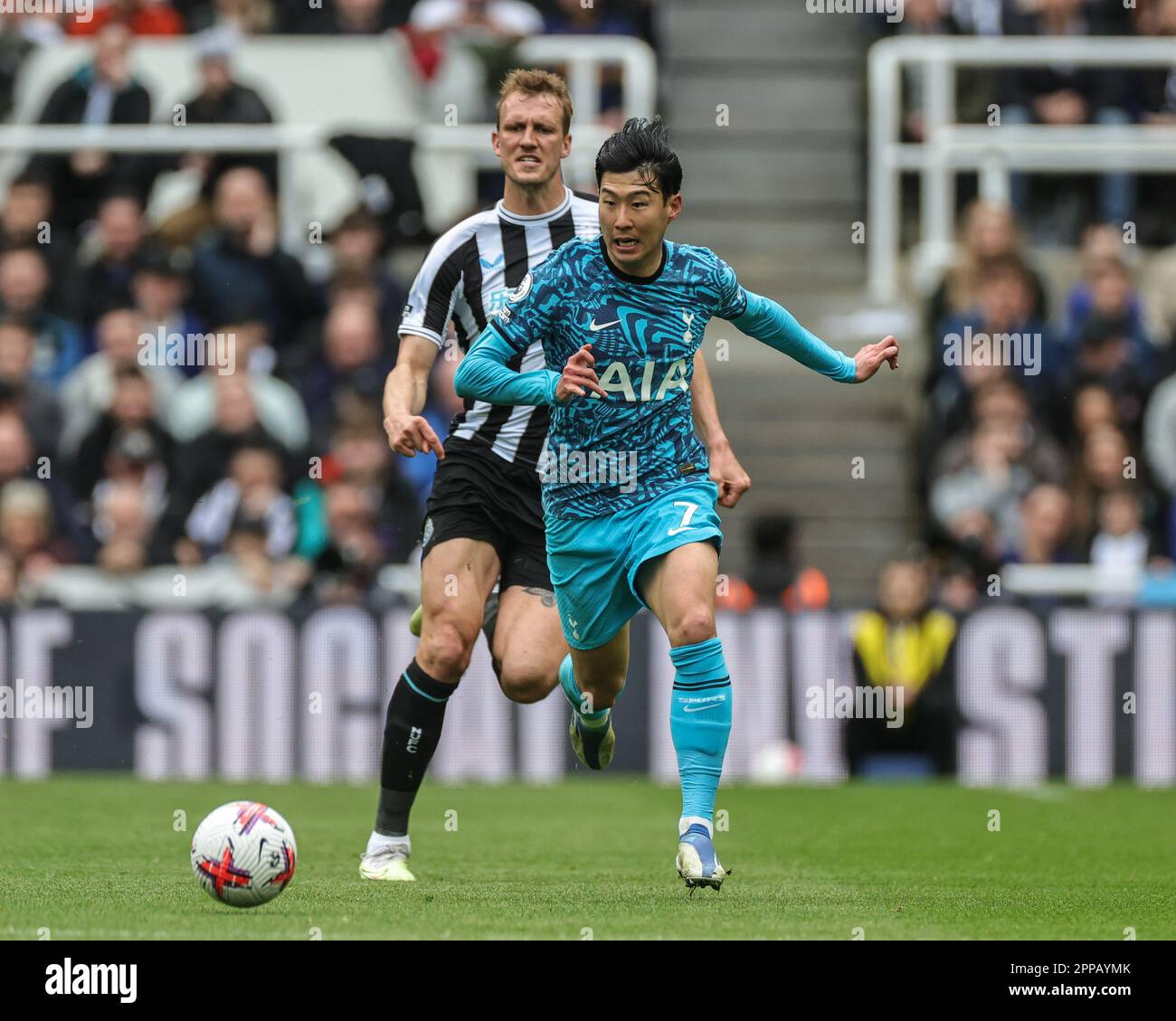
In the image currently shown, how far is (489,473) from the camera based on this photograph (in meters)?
9.07

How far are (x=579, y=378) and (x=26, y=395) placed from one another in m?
9.81

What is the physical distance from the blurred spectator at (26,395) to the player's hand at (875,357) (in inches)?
365

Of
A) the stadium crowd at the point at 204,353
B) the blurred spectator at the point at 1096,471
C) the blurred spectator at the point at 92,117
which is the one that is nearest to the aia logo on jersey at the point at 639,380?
the stadium crowd at the point at 204,353

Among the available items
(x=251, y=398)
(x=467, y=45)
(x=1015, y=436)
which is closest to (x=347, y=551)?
(x=251, y=398)

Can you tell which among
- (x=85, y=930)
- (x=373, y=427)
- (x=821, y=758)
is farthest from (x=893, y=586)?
(x=85, y=930)

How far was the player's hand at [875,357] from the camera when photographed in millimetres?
8375

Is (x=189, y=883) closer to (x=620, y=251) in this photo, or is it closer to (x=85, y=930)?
(x=85, y=930)

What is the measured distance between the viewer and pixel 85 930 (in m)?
6.92

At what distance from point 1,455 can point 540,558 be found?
8.11 meters

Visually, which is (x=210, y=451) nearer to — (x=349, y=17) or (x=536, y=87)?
(x=349, y=17)

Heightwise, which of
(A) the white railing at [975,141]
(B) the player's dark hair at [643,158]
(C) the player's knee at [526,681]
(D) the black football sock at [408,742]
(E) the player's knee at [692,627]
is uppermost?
(A) the white railing at [975,141]

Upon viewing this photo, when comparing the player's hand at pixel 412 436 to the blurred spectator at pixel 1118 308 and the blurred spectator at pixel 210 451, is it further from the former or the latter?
the blurred spectator at pixel 1118 308

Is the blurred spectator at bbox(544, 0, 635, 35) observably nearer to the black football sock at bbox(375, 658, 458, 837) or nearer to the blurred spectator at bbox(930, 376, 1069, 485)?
the blurred spectator at bbox(930, 376, 1069, 485)

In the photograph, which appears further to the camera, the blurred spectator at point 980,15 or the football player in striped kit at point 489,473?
the blurred spectator at point 980,15
